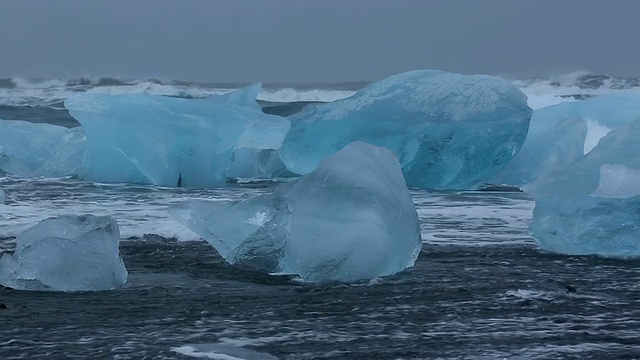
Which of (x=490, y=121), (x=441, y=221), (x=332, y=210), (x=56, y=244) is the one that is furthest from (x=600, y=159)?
(x=56, y=244)

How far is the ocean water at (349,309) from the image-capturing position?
3.08 metres

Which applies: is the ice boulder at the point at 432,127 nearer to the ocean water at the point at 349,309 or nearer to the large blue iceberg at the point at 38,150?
the ocean water at the point at 349,309

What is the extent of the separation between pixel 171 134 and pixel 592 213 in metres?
4.15

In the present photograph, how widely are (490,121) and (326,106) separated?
146 centimetres

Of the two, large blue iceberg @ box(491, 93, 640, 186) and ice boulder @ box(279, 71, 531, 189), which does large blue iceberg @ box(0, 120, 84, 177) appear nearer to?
ice boulder @ box(279, 71, 531, 189)

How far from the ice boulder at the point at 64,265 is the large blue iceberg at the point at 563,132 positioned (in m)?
4.23

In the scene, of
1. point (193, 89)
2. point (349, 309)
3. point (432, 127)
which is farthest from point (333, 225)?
point (193, 89)

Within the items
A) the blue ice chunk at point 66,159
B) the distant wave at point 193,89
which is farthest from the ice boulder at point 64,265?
the distant wave at point 193,89

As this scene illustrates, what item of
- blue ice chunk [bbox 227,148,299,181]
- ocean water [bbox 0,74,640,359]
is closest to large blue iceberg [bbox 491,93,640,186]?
blue ice chunk [bbox 227,148,299,181]

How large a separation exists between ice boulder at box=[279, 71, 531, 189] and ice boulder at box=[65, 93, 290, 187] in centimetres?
39

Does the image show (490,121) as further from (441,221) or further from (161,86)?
(161,86)

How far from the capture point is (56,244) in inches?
160

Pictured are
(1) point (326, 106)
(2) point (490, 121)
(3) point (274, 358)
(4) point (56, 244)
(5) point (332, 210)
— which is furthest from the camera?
(1) point (326, 106)

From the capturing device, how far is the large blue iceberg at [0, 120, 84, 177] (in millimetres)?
9469
